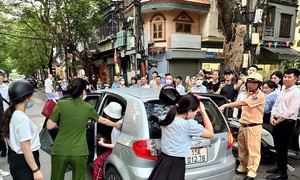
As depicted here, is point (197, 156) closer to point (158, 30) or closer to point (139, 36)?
point (139, 36)

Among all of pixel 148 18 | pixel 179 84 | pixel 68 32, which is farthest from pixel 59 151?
pixel 68 32

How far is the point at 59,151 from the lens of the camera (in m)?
2.57

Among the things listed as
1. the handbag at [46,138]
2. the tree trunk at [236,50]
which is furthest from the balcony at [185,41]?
the handbag at [46,138]

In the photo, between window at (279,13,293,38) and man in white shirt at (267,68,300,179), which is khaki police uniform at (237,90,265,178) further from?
window at (279,13,293,38)

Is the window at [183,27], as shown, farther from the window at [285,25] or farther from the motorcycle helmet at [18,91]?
the motorcycle helmet at [18,91]

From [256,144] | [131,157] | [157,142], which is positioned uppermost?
[157,142]

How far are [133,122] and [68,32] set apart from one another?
630 inches

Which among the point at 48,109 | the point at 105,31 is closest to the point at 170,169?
the point at 48,109

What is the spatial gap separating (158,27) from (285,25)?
34.6ft

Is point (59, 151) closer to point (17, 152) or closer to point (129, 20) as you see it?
point (17, 152)

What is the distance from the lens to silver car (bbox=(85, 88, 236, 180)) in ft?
8.36

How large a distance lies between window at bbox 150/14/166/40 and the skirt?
13706 millimetres

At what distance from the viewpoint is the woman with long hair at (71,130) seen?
2547 millimetres

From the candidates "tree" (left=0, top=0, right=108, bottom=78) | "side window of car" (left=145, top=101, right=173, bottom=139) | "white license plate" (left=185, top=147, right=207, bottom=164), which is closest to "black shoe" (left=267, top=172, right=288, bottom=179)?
"white license plate" (left=185, top=147, right=207, bottom=164)
